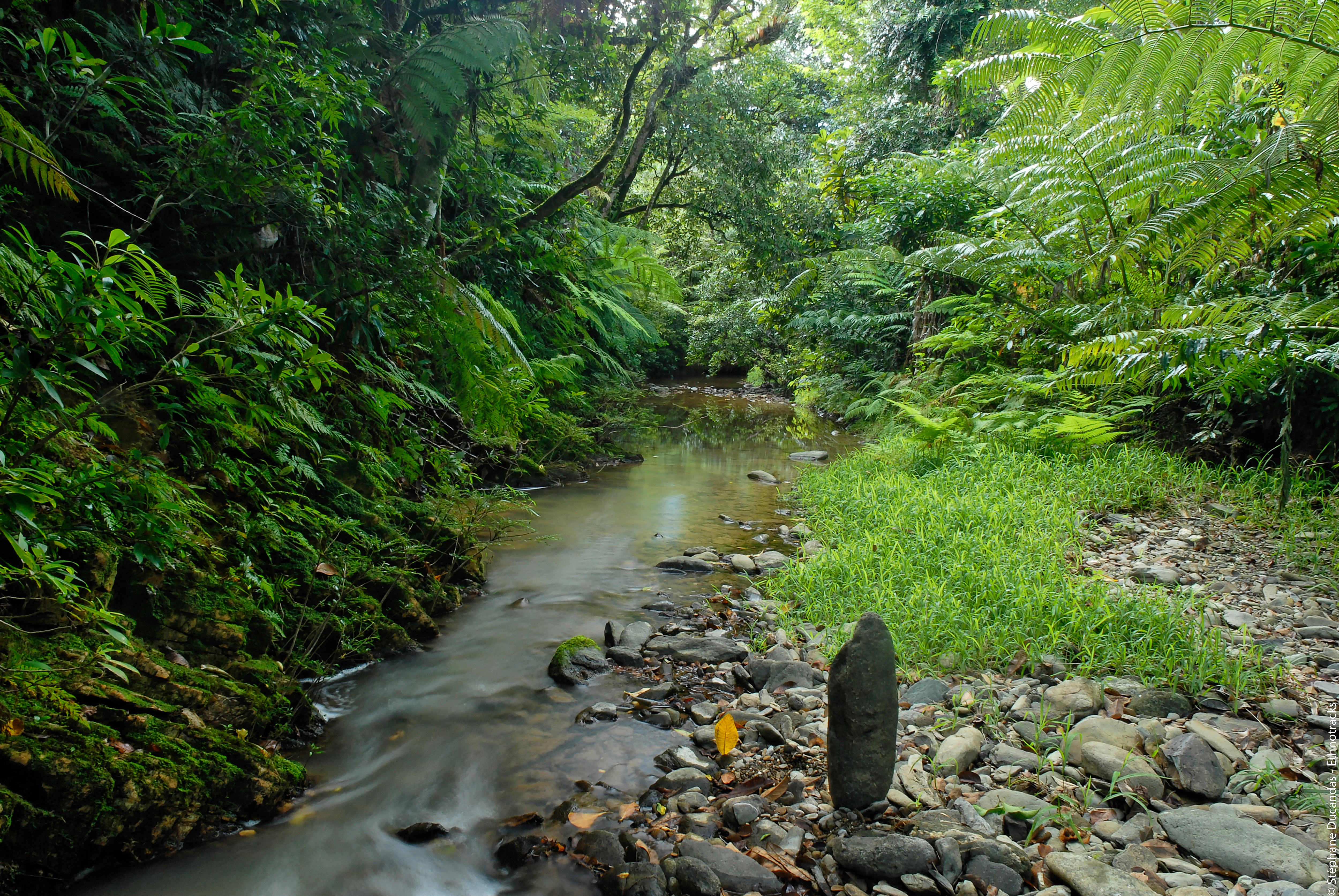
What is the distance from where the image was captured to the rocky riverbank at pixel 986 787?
5.52ft

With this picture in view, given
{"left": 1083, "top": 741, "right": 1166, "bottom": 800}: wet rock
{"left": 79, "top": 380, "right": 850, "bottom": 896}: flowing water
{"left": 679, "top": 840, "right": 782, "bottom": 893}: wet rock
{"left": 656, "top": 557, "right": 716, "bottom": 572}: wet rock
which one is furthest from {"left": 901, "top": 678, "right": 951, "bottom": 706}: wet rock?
{"left": 656, "top": 557, "right": 716, "bottom": 572}: wet rock

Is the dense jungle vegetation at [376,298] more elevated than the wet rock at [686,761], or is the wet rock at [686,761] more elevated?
the dense jungle vegetation at [376,298]

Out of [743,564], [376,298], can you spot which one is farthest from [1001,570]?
[376,298]

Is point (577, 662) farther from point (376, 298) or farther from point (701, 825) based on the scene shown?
point (376, 298)

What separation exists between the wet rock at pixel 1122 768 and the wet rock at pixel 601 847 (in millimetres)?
1461

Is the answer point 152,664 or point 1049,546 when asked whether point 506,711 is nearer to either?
point 152,664

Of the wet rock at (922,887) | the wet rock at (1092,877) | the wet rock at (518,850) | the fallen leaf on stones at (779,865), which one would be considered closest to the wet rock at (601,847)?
the wet rock at (518,850)

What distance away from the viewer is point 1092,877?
1.60 meters

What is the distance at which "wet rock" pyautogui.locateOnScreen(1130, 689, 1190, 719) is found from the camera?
2250 millimetres

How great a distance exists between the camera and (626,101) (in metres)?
4.82

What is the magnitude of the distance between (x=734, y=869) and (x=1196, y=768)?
1368 millimetres

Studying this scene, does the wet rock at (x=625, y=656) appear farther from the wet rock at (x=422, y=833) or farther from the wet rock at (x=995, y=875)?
the wet rock at (x=995, y=875)

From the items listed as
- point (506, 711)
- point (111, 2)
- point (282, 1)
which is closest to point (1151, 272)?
point (506, 711)

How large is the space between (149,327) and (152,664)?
1.02m
